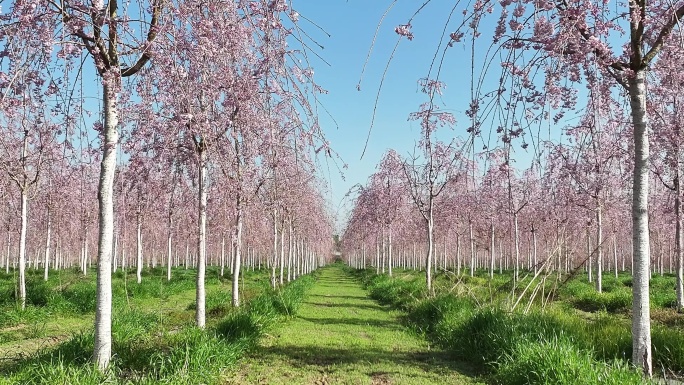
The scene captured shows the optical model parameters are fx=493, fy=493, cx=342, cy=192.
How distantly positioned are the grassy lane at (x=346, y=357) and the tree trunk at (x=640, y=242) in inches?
83.6

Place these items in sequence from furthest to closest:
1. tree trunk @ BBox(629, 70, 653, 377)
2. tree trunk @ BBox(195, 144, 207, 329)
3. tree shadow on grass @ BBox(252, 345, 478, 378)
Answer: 1. tree trunk @ BBox(195, 144, 207, 329)
2. tree shadow on grass @ BBox(252, 345, 478, 378)
3. tree trunk @ BBox(629, 70, 653, 377)

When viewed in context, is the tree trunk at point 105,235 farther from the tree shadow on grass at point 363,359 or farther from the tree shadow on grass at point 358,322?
the tree shadow on grass at point 358,322

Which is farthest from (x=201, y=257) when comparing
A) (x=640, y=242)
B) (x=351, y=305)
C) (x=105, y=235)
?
(x=351, y=305)

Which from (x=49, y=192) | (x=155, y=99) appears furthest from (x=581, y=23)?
(x=49, y=192)

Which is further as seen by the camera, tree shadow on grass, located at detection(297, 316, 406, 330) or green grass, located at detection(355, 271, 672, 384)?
tree shadow on grass, located at detection(297, 316, 406, 330)

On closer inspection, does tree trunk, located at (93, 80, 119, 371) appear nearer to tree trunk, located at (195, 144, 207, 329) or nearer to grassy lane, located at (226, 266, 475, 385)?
grassy lane, located at (226, 266, 475, 385)

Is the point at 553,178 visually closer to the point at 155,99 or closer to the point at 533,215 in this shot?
the point at 533,215

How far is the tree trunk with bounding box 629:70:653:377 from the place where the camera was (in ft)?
17.9

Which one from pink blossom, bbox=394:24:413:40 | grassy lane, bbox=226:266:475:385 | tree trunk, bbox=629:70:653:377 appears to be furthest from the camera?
grassy lane, bbox=226:266:475:385

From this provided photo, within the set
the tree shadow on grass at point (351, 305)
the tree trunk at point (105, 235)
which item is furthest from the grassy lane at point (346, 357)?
the tree shadow on grass at point (351, 305)

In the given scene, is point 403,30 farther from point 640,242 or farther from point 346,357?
point 346,357

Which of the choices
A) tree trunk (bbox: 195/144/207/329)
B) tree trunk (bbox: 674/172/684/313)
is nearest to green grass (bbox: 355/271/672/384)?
tree trunk (bbox: 195/144/207/329)

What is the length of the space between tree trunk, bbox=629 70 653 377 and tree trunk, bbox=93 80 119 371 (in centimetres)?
578

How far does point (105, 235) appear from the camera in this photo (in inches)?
211
